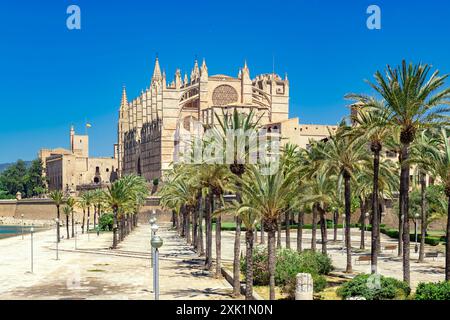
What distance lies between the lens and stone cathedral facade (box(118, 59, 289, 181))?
95.1 m

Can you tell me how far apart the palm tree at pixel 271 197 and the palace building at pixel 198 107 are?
69449mm

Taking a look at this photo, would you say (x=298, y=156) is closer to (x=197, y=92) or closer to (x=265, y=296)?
(x=265, y=296)

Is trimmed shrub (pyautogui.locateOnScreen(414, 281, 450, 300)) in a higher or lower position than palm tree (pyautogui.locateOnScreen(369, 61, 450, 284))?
lower

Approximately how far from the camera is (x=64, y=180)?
128m

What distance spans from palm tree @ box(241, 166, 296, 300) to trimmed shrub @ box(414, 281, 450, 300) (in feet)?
14.3

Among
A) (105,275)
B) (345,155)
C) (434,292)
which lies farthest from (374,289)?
(105,275)

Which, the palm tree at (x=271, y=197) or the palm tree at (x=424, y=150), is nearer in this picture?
the palm tree at (x=271, y=197)

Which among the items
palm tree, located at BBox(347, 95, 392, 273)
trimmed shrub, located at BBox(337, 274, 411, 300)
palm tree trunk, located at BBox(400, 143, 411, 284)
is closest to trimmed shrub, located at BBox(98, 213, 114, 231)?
palm tree, located at BBox(347, 95, 392, 273)

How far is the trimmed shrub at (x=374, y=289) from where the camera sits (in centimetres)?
1919

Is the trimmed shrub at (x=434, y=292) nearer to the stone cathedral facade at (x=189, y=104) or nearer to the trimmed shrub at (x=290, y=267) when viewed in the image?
the trimmed shrub at (x=290, y=267)

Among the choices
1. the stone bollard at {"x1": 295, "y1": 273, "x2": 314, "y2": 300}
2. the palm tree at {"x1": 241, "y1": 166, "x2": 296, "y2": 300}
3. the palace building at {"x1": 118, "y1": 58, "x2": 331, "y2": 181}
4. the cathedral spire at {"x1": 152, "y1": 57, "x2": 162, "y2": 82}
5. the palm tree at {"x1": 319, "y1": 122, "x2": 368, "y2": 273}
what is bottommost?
the stone bollard at {"x1": 295, "y1": 273, "x2": 314, "y2": 300}

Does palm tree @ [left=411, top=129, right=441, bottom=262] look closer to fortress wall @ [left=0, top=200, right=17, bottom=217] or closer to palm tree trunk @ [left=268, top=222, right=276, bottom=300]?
palm tree trunk @ [left=268, top=222, right=276, bottom=300]

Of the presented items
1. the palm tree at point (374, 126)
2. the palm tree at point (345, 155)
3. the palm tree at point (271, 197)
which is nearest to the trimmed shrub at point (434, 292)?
the palm tree at point (374, 126)

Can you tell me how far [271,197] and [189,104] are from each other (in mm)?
80707
